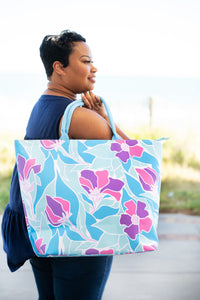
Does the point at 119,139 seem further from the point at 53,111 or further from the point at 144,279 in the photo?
the point at 144,279

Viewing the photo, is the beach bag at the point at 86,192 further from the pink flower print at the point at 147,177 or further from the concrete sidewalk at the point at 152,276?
the concrete sidewalk at the point at 152,276

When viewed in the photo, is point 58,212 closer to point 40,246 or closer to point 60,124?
point 40,246

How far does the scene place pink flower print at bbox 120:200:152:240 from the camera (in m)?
1.25

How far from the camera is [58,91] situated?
1.35 meters

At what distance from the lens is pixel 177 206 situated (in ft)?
18.0

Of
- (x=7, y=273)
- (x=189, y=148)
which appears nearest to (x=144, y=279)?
(x=7, y=273)

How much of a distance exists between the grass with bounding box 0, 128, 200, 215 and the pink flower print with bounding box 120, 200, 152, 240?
4.43 meters

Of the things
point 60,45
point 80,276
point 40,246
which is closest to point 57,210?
point 40,246

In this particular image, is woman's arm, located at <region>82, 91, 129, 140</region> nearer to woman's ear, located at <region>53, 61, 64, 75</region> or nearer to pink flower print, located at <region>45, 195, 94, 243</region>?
woman's ear, located at <region>53, 61, 64, 75</region>

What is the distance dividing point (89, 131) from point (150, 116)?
5.30 meters

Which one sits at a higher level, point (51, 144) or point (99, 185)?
point (51, 144)

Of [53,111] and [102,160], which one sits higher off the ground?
[53,111]

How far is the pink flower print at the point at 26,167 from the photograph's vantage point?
1.24 meters

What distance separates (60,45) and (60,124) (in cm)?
23
